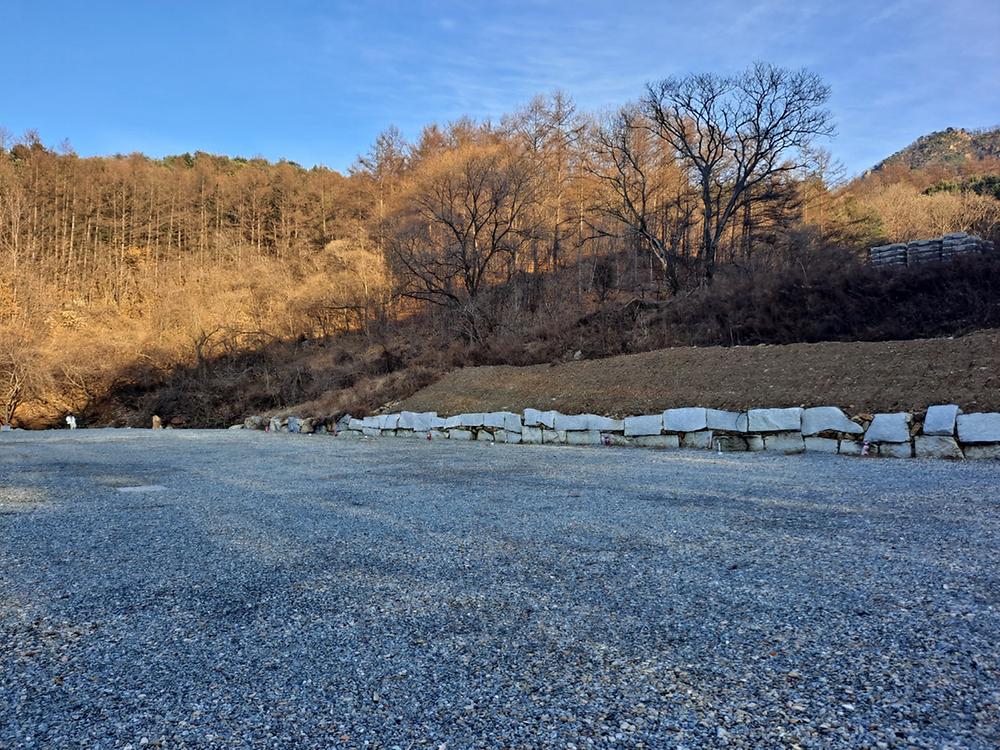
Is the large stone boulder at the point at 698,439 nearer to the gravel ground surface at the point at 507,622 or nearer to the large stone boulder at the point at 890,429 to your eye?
the large stone boulder at the point at 890,429

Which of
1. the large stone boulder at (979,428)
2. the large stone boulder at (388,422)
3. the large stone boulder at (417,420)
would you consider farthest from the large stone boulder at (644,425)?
the large stone boulder at (388,422)

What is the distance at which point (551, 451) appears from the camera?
29.2ft

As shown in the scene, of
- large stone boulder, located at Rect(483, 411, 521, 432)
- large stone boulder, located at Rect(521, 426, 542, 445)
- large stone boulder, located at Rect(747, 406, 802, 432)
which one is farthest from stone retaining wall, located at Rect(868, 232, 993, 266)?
large stone boulder, located at Rect(483, 411, 521, 432)

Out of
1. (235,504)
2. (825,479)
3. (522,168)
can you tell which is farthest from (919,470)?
(522,168)

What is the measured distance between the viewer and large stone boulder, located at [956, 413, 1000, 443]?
20.4 ft

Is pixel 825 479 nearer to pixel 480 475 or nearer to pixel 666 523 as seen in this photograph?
pixel 666 523

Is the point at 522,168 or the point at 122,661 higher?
the point at 522,168

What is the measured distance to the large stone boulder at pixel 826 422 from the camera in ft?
23.8

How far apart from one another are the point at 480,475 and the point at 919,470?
4.43 metres

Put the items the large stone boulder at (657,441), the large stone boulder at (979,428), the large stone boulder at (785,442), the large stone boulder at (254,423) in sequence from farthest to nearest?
1. the large stone boulder at (254,423)
2. the large stone boulder at (657,441)
3. the large stone boulder at (785,442)
4. the large stone boulder at (979,428)

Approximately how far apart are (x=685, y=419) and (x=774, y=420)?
1.27 meters

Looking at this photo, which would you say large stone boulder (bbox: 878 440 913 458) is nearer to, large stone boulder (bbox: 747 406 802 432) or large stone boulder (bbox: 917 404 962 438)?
large stone boulder (bbox: 917 404 962 438)

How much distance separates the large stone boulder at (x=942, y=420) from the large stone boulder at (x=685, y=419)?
2.64 m

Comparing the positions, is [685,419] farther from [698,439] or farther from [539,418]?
[539,418]
